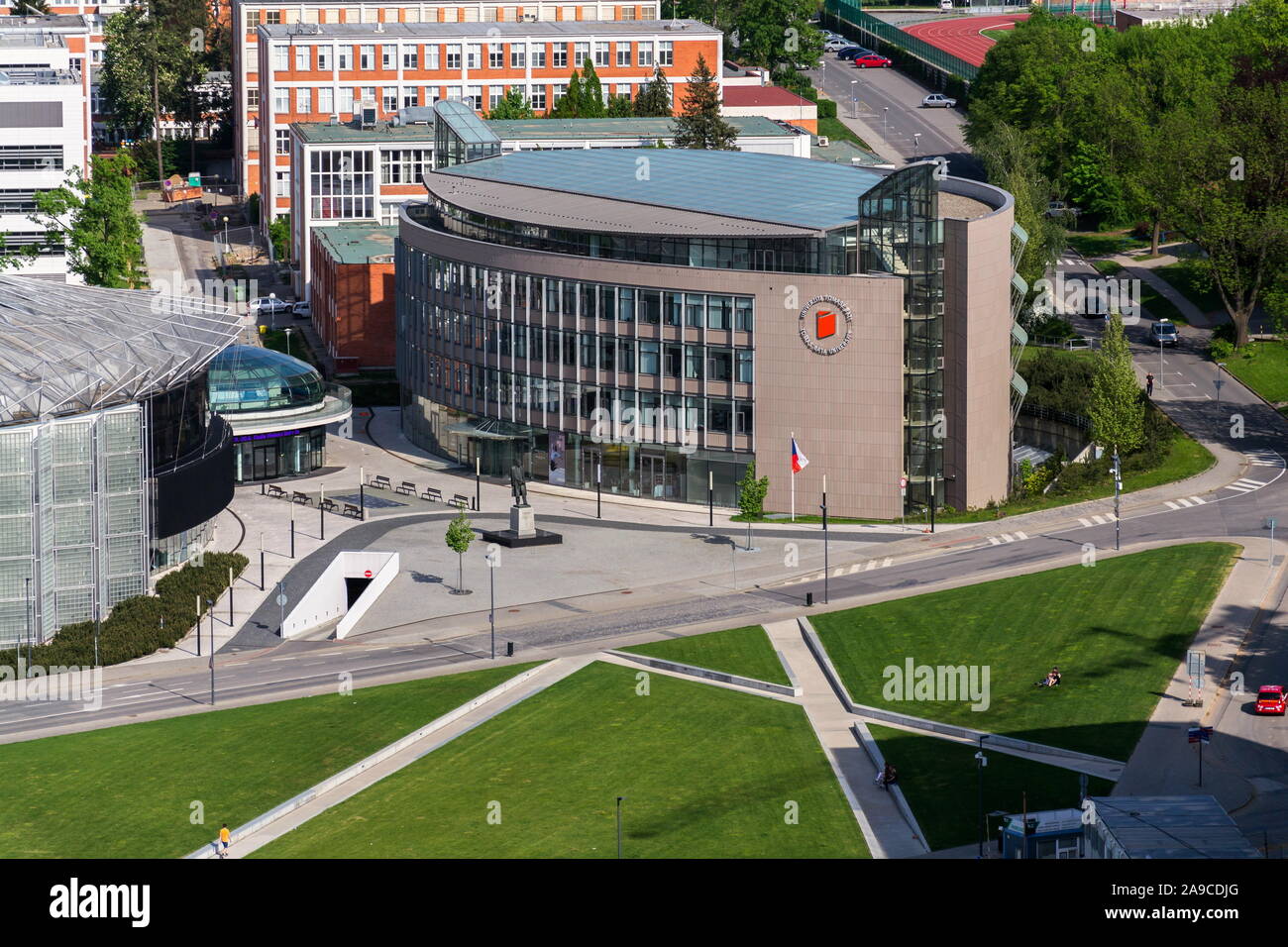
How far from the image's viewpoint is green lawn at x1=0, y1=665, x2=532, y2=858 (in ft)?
237

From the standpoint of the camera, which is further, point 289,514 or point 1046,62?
point 1046,62

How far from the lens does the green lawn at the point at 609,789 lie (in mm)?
69438

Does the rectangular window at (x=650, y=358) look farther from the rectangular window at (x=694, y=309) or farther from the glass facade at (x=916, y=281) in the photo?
the glass facade at (x=916, y=281)

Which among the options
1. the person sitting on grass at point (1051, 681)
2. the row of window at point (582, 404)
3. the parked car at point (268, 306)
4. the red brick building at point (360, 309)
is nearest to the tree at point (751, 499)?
the row of window at point (582, 404)

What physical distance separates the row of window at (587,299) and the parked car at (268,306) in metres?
45.6

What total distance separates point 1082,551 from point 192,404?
5012 cm

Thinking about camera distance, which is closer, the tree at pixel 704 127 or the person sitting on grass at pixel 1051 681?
the person sitting on grass at pixel 1051 681

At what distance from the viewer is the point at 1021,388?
123312mm

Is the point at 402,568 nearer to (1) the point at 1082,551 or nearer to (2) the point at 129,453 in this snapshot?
(2) the point at 129,453

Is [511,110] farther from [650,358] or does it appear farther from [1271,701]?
[1271,701]

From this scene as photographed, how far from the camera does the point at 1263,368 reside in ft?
475

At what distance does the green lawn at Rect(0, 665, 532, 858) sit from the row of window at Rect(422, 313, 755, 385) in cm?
3403
